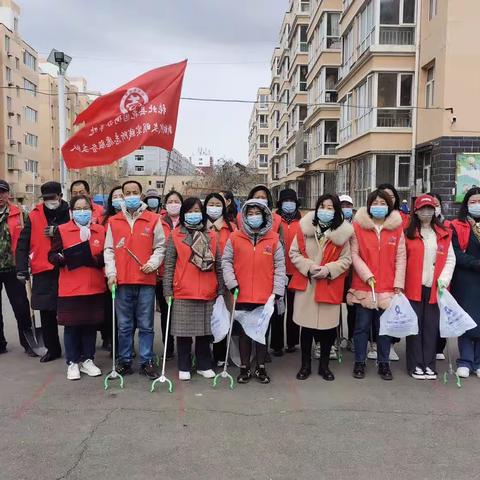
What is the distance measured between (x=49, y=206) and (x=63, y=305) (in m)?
1.19

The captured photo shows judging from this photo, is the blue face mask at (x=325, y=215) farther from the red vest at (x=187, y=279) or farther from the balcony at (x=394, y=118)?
the balcony at (x=394, y=118)

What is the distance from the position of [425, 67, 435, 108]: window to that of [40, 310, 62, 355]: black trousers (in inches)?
589

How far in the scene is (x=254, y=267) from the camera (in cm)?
498

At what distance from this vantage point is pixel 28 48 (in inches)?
2073

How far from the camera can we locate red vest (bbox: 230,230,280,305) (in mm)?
4980

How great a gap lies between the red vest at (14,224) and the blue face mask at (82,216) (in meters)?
1.17

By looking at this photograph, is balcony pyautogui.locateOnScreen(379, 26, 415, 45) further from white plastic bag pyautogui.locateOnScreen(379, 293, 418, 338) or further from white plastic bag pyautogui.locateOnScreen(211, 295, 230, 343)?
white plastic bag pyautogui.locateOnScreen(211, 295, 230, 343)

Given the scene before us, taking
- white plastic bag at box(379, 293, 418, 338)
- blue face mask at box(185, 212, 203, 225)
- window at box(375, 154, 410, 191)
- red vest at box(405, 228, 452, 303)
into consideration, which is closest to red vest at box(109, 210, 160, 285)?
blue face mask at box(185, 212, 203, 225)

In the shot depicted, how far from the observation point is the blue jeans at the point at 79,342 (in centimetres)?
515

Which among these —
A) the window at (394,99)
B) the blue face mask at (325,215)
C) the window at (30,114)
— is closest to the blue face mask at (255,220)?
the blue face mask at (325,215)

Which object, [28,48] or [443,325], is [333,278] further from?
[28,48]

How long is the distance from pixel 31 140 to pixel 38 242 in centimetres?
5472

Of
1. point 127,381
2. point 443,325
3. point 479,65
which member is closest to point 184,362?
point 127,381

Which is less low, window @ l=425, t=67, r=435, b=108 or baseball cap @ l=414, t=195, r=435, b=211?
window @ l=425, t=67, r=435, b=108
